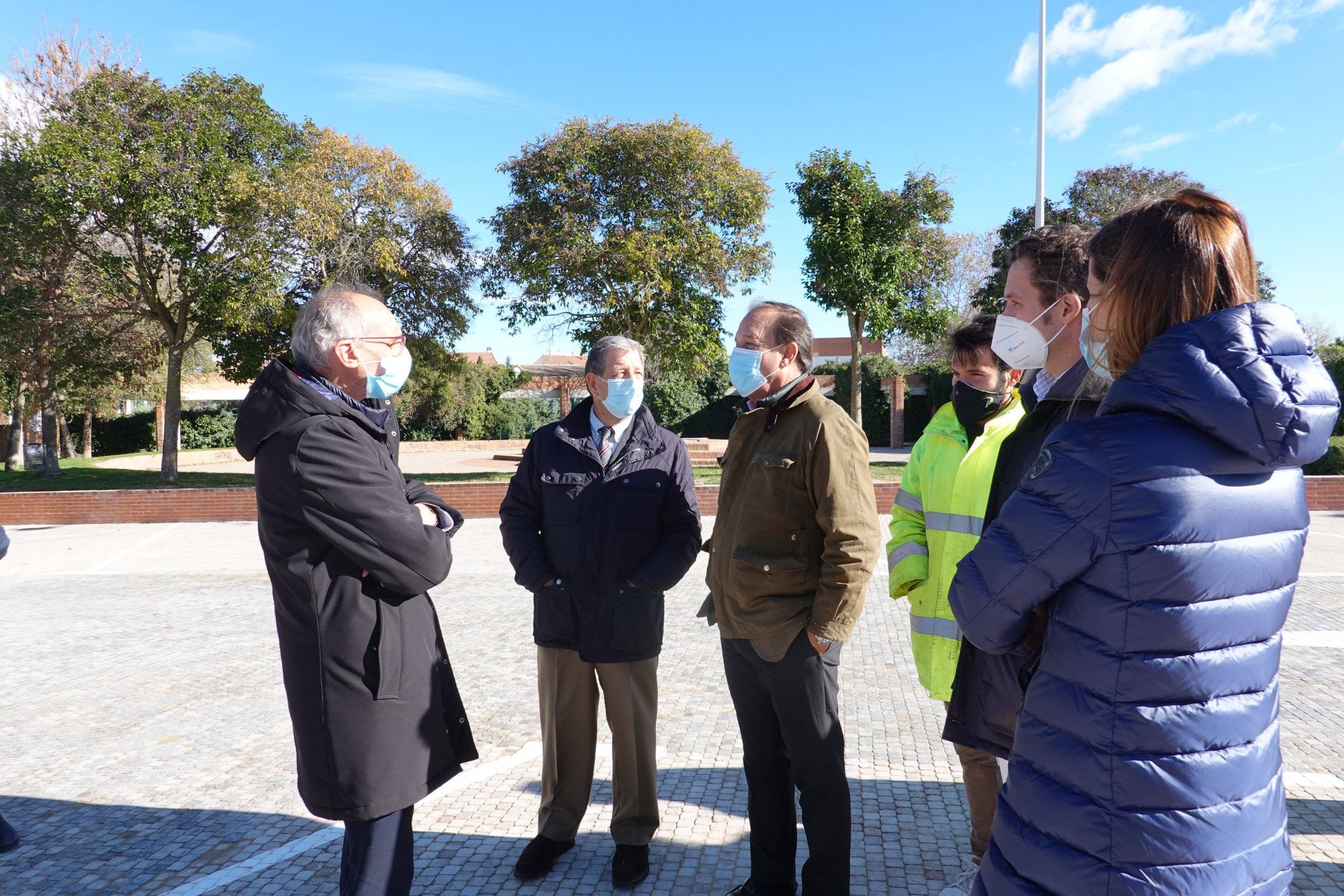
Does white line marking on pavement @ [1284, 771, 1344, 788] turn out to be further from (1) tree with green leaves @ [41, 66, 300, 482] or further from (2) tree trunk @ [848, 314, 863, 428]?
(1) tree with green leaves @ [41, 66, 300, 482]

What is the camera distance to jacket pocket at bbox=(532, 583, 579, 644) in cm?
313

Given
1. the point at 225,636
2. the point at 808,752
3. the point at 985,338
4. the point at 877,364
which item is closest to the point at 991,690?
the point at 808,752

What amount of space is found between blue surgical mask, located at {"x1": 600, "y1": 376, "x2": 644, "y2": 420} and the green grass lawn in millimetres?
11831

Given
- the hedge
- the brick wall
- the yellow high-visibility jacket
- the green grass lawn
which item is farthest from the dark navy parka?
the hedge

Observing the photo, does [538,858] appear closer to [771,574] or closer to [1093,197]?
[771,574]

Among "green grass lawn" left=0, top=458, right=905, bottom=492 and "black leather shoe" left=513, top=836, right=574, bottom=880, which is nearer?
"black leather shoe" left=513, top=836, right=574, bottom=880

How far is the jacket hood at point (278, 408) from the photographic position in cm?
216

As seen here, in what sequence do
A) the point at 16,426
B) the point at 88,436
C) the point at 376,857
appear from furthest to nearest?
the point at 88,436 → the point at 16,426 → the point at 376,857

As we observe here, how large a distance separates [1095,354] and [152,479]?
20.4 metres

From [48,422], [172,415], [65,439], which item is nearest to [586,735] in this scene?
[172,415]

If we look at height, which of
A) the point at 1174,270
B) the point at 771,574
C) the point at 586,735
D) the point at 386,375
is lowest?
the point at 586,735

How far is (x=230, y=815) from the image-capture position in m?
3.55

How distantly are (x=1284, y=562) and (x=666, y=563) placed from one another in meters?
2.01

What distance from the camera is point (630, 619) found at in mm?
3092
